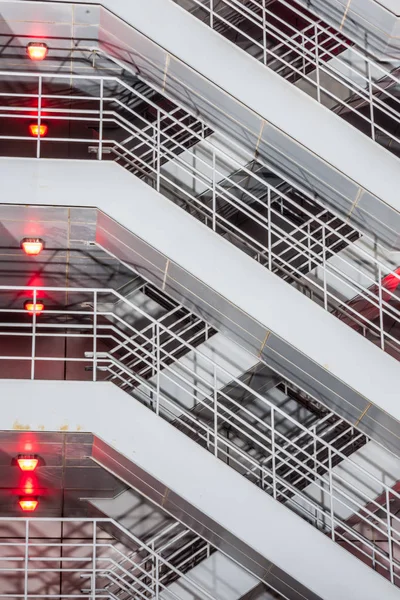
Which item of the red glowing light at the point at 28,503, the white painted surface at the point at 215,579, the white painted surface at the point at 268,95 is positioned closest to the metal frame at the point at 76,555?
the red glowing light at the point at 28,503

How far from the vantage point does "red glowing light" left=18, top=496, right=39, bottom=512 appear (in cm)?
667

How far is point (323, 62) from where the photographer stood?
19.4ft

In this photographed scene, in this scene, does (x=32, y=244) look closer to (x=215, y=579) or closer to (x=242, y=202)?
(x=242, y=202)

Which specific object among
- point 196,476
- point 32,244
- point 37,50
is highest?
point 37,50

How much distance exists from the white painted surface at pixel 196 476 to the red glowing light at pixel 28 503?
5.36 ft

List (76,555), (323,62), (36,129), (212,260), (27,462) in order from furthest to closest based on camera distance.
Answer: (36,129), (76,555), (323,62), (27,462), (212,260)

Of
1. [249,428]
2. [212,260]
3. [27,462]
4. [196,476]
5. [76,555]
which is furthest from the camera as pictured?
[76,555]

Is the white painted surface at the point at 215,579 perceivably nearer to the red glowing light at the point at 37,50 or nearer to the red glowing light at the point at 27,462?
the red glowing light at the point at 27,462

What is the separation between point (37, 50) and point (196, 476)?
312 cm

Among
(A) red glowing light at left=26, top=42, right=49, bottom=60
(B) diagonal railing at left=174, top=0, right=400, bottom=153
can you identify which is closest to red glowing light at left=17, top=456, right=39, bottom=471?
(A) red glowing light at left=26, top=42, right=49, bottom=60

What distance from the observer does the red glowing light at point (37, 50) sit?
6324 millimetres

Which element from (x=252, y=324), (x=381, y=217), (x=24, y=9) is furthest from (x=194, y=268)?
(x=24, y=9)

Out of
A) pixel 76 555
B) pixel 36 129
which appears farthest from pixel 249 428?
pixel 36 129

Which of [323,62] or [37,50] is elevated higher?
[37,50]
